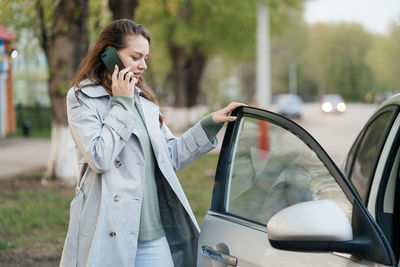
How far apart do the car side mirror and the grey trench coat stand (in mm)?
815

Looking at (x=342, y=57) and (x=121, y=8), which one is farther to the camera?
(x=342, y=57)

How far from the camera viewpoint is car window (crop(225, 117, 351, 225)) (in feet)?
7.92

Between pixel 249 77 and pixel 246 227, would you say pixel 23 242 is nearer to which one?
pixel 246 227

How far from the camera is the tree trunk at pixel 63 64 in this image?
9.88 meters

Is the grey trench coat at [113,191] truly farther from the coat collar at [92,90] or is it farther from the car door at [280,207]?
the car door at [280,207]

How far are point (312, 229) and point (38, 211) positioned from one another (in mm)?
6574

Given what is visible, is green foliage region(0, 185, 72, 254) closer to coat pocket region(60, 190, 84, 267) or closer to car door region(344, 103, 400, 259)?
coat pocket region(60, 190, 84, 267)

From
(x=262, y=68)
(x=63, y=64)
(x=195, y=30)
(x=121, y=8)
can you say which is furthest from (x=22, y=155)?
(x=195, y=30)

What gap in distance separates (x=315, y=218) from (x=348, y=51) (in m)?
98.5

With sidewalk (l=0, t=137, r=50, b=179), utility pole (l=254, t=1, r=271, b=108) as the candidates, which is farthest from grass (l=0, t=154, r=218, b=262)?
utility pole (l=254, t=1, r=271, b=108)

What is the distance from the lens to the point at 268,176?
2652mm

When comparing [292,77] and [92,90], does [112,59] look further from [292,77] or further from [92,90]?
[292,77]

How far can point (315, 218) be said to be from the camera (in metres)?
1.76

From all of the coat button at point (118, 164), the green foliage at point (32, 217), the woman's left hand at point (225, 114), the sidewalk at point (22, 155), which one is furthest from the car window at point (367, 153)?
the sidewalk at point (22, 155)
